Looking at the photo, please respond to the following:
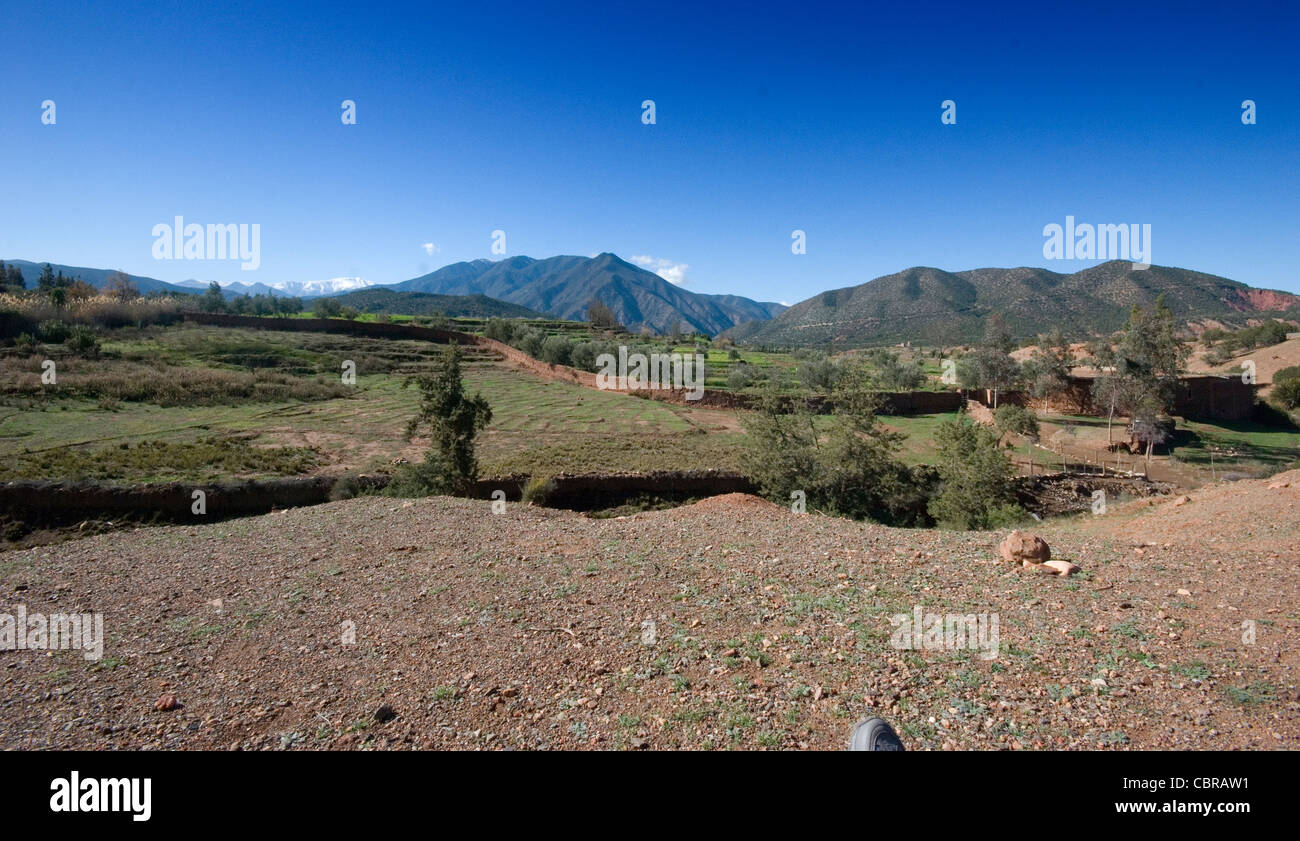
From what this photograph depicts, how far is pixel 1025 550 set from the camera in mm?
8469

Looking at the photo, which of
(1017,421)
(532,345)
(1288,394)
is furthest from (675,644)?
(532,345)

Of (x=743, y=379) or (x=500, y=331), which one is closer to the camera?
(x=743, y=379)

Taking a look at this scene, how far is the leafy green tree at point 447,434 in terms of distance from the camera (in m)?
20.4

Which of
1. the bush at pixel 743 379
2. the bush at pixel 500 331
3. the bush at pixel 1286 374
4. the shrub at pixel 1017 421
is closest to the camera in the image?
the shrub at pixel 1017 421

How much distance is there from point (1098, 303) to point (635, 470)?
360 feet

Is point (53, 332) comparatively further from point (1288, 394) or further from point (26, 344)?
point (1288, 394)

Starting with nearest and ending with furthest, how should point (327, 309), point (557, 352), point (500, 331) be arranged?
point (557, 352)
point (500, 331)
point (327, 309)

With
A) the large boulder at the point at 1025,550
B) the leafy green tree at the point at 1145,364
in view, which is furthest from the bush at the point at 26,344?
the leafy green tree at the point at 1145,364

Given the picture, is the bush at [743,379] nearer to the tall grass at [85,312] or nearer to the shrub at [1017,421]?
the shrub at [1017,421]

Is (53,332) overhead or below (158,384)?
overhead

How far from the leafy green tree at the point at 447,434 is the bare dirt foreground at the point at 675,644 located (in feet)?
30.1

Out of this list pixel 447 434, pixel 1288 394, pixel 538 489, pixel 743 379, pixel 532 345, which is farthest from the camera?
pixel 532 345

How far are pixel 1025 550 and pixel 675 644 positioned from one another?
19.2 feet
